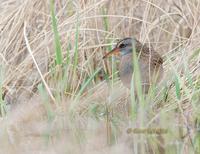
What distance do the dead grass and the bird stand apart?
0.12m

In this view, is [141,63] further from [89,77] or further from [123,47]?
[89,77]

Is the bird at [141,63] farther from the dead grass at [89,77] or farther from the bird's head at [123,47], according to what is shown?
the dead grass at [89,77]

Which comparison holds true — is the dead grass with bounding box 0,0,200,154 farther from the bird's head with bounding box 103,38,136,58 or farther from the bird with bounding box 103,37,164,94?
the bird's head with bounding box 103,38,136,58

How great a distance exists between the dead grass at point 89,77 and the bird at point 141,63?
0.38 feet

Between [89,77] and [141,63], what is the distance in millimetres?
626

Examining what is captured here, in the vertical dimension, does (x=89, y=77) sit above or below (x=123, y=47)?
below

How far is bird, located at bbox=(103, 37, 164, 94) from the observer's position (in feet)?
20.4

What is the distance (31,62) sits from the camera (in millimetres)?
6840

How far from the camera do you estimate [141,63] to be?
6.36 metres

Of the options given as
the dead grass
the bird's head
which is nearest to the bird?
the bird's head

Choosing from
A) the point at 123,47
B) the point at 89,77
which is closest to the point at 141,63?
the point at 123,47

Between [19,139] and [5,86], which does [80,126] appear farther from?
[5,86]

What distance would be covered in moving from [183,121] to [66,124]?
83 centimetres

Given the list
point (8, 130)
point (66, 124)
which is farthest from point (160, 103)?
point (8, 130)
